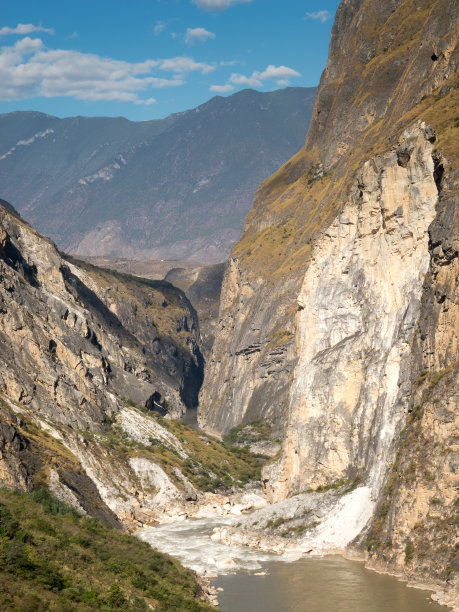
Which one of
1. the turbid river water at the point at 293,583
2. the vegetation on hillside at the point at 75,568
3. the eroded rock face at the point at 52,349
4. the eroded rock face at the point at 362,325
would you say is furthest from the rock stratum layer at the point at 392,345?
the eroded rock face at the point at 52,349

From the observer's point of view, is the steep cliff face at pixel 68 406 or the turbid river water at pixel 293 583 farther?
the steep cliff face at pixel 68 406

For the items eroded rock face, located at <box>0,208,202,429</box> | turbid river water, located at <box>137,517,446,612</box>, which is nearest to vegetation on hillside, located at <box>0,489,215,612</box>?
turbid river water, located at <box>137,517,446,612</box>

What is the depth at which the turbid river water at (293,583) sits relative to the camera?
57844 mm

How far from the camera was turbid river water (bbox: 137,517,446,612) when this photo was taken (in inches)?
2277

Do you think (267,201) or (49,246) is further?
(267,201)

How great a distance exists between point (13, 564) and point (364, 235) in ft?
167

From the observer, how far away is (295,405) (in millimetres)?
87688

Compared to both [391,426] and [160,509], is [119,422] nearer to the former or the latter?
[160,509]

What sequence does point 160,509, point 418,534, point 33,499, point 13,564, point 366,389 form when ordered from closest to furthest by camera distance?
point 13,564 < point 418,534 < point 33,499 < point 366,389 < point 160,509

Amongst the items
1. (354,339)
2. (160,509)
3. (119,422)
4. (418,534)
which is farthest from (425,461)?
(119,422)

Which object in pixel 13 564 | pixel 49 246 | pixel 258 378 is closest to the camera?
pixel 13 564

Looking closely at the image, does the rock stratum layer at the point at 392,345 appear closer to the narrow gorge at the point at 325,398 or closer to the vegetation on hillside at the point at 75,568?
the narrow gorge at the point at 325,398

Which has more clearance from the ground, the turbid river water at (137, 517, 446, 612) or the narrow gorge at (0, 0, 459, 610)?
the narrow gorge at (0, 0, 459, 610)

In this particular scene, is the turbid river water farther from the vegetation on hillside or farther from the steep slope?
the steep slope
